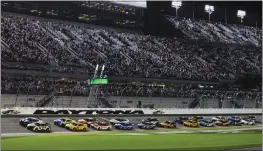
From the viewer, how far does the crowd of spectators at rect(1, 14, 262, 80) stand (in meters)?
57.0

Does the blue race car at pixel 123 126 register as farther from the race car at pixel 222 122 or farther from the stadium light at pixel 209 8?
the stadium light at pixel 209 8

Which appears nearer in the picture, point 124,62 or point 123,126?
point 123,126

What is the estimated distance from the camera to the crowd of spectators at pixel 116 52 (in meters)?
57.0

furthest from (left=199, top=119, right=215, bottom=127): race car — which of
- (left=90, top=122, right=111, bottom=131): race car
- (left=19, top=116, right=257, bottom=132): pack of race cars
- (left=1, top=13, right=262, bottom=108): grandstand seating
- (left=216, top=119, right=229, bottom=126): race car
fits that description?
(left=90, top=122, right=111, bottom=131): race car

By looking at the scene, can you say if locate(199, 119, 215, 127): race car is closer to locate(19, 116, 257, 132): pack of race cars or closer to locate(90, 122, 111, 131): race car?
locate(19, 116, 257, 132): pack of race cars

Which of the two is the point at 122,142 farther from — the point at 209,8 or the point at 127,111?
the point at 209,8

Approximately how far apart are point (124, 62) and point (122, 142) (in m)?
35.8

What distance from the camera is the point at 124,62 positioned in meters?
65.1

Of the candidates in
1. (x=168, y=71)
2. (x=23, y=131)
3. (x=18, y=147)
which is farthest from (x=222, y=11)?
(x=18, y=147)

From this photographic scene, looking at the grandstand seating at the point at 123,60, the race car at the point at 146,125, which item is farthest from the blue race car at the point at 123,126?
the grandstand seating at the point at 123,60

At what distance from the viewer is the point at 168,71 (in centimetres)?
6650

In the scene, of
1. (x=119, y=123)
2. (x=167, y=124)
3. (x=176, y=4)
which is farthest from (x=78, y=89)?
(x=176, y=4)

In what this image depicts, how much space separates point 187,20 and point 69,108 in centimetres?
5688

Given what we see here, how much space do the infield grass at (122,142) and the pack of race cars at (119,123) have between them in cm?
314
